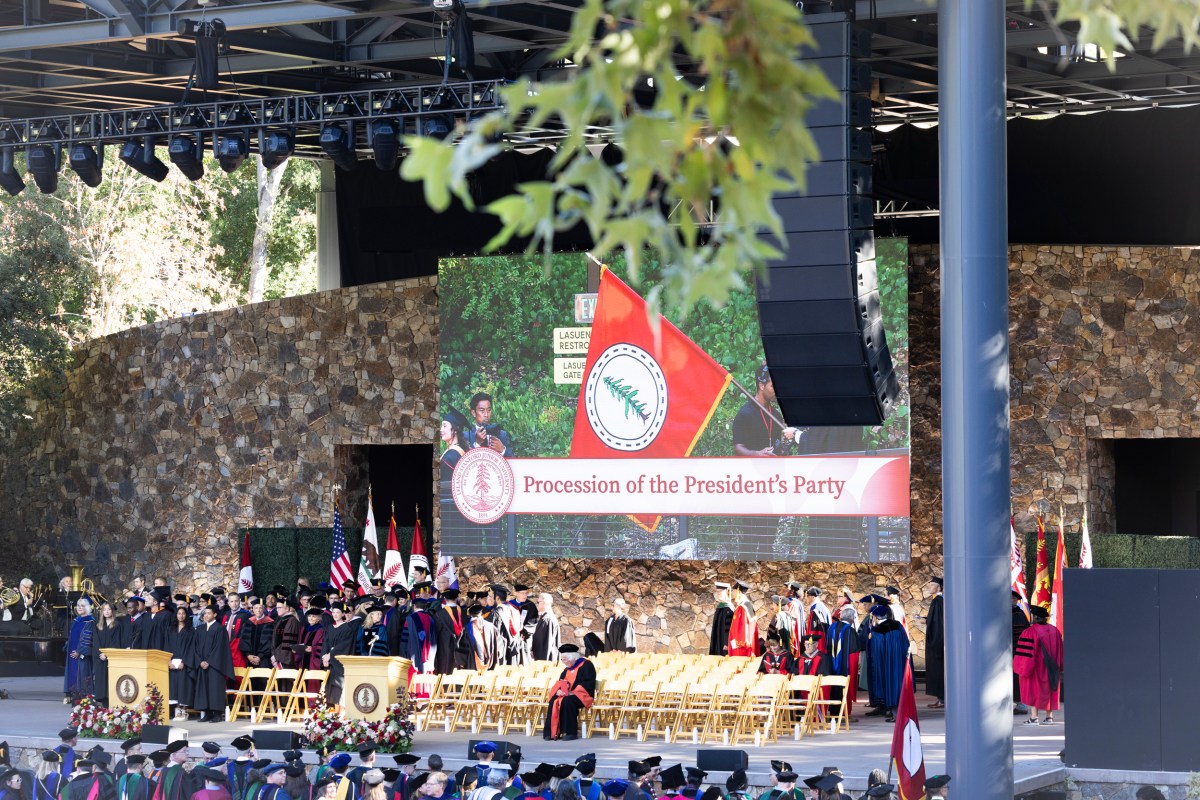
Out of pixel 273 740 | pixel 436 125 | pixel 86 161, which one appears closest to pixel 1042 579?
pixel 436 125

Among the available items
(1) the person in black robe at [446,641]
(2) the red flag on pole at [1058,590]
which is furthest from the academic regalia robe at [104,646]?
(2) the red flag on pole at [1058,590]

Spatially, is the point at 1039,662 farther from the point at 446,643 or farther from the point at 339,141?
the point at 339,141

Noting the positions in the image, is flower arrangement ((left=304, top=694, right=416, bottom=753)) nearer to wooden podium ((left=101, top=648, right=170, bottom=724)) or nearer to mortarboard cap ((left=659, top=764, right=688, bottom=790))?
wooden podium ((left=101, top=648, right=170, bottom=724))

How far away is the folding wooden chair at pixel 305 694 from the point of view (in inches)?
634

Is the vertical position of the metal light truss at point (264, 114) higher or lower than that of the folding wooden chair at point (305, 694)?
higher

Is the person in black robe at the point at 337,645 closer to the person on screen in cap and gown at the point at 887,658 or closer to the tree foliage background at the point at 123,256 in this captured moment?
the person on screen in cap and gown at the point at 887,658

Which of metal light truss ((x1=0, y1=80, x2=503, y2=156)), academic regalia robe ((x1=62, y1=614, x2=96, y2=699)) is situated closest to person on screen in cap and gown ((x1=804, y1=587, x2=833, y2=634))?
metal light truss ((x1=0, y1=80, x2=503, y2=156))

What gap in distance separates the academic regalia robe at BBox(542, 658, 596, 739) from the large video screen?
463 centimetres

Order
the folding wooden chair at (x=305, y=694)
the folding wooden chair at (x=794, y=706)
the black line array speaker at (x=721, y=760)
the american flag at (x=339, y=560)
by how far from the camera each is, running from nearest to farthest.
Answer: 1. the black line array speaker at (x=721, y=760)
2. the folding wooden chair at (x=794, y=706)
3. the folding wooden chair at (x=305, y=694)
4. the american flag at (x=339, y=560)

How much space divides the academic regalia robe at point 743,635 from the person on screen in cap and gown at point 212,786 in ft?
25.2

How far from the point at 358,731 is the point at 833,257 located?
19.1 feet

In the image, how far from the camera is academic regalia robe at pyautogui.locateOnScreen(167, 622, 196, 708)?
16.9m

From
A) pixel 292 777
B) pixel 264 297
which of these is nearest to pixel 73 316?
pixel 264 297

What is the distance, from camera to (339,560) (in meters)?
20.8
